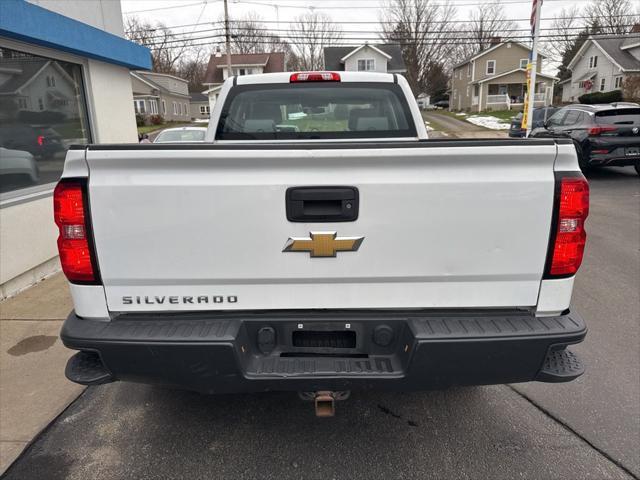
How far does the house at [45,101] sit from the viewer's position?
5.17 meters

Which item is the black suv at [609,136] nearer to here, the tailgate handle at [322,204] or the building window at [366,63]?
the tailgate handle at [322,204]

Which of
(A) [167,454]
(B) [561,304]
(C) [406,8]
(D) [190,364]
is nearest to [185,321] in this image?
(D) [190,364]

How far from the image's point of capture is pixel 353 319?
2160 millimetres

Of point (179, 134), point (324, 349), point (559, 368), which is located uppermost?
point (179, 134)

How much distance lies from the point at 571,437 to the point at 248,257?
2.20 meters

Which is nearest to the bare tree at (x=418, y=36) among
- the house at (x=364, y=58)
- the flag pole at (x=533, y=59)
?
the house at (x=364, y=58)

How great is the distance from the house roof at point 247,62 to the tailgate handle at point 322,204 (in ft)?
186

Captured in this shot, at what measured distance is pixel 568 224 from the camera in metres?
2.06

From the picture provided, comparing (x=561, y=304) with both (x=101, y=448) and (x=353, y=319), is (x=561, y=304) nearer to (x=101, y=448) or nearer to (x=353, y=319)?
(x=353, y=319)

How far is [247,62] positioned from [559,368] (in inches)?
2292

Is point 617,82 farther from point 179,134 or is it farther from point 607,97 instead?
point 179,134

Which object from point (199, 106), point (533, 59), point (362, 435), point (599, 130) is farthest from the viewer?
point (199, 106)

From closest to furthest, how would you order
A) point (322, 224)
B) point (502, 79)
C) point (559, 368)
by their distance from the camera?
point (322, 224) < point (559, 368) < point (502, 79)

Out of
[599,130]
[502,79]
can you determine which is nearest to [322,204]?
[599,130]
